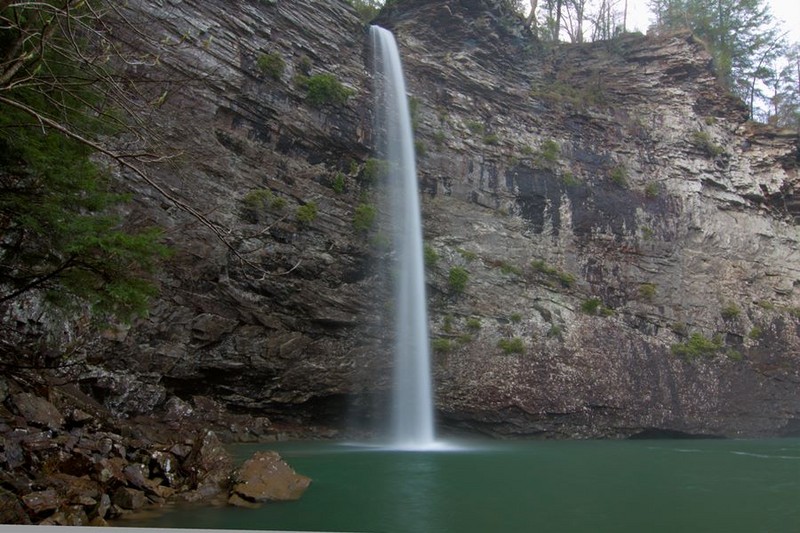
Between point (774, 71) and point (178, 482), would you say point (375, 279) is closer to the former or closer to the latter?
point (178, 482)

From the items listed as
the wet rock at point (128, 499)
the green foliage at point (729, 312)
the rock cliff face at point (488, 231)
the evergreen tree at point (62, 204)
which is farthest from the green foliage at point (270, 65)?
the green foliage at point (729, 312)

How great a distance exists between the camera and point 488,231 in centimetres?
1405

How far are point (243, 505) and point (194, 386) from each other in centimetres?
591

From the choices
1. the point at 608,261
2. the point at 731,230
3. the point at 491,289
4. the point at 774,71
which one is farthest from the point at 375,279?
the point at 774,71

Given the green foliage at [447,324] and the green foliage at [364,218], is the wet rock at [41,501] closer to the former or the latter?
the green foliage at [364,218]

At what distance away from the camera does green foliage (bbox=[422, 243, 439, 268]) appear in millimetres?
12977

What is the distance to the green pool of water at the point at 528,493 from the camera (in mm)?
4926

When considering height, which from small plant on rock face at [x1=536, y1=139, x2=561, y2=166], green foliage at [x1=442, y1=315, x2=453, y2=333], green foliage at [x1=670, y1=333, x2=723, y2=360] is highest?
small plant on rock face at [x1=536, y1=139, x2=561, y2=166]

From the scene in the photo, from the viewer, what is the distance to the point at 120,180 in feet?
31.2

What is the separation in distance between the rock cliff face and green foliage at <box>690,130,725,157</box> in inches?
4.2

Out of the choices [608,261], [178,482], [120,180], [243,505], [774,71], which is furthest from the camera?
[774,71]

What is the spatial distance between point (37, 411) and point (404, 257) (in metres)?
8.08

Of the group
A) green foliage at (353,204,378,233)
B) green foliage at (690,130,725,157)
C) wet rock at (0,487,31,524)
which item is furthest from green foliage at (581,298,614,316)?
wet rock at (0,487,31,524)

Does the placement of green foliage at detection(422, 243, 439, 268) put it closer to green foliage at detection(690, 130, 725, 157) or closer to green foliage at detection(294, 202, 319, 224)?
green foliage at detection(294, 202, 319, 224)
